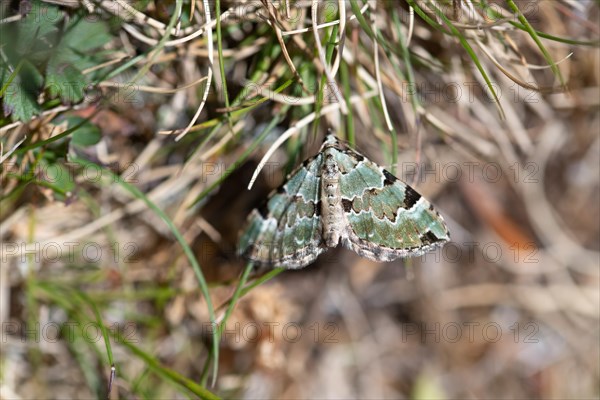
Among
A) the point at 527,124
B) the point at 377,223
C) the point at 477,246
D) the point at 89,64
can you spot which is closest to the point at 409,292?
the point at 477,246

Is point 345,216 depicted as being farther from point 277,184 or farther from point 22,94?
point 22,94

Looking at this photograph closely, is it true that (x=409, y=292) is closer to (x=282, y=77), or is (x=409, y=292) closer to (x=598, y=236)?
(x=598, y=236)

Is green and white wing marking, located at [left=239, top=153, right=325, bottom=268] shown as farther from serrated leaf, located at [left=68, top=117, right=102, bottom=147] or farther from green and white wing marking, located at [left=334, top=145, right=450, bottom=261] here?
serrated leaf, located at [left=68, top=117, right=102, bottom=147]

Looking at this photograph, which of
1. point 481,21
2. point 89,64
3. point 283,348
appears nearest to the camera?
point 89,64

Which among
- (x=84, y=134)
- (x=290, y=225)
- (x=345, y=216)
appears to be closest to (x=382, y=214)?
(x=345, y=216)

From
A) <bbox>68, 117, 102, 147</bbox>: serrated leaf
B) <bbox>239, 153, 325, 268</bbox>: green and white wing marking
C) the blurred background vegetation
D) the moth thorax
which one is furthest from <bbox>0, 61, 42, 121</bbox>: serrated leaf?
the moth thorax

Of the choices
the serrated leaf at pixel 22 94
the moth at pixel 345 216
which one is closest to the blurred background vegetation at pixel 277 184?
the serrated leaf at pixel 22 94

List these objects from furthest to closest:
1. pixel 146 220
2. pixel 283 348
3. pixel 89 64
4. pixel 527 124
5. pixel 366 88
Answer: pixel 527 124 < pixel 283 348 < pixel 146 220 < pixel 366 88 < pixel 89 64

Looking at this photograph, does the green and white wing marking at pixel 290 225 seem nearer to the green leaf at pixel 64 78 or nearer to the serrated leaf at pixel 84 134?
the serrated leaf at pixel 84 134
